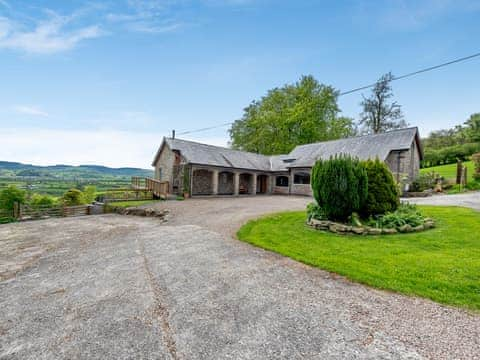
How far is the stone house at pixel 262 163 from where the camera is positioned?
1747 centimetres

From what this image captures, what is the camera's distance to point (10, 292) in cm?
347

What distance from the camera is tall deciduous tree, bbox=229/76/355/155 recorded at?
31.1 meters

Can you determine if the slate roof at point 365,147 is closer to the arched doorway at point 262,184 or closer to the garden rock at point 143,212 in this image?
the arched doorway at point 262,184

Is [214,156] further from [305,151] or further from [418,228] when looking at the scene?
[418,228]

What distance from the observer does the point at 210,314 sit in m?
2.71

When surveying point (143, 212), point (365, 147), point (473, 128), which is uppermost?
point (473, 128)

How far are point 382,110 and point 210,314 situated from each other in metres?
33.0

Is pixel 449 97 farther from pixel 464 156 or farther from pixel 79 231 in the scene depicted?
pixel 79 231

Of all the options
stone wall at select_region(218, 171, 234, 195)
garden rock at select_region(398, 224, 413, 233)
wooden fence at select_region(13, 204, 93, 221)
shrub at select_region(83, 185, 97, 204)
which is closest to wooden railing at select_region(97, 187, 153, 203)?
wooden fence at select_region(13, 204, 93, 221)

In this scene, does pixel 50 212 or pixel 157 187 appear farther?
pixel 157 187

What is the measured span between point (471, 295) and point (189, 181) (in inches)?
639

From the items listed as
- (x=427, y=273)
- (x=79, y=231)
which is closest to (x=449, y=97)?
(x=427, y=273)

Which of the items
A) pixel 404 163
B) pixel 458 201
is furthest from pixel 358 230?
pixel 404 163

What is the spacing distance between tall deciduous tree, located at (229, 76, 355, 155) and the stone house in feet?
27.4
